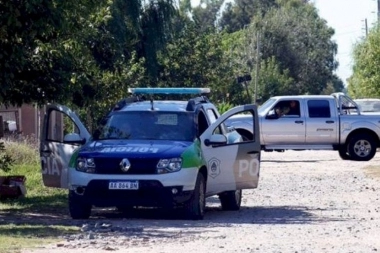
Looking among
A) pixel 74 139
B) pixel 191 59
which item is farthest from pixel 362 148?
pixel 74 139

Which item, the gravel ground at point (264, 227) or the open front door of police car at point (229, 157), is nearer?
the gravel ground at point (264, 227)

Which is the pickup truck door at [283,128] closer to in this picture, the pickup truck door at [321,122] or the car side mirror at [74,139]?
the pickup truck door at [321,122]

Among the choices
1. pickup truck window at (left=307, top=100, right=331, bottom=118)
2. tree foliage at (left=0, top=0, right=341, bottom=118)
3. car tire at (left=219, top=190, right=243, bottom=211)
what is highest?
tree foliage at (left=0, top=0, right=341, bottom=118)

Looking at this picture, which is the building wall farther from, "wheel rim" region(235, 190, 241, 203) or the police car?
"wheel rim" region(235, 190, 241, 203)

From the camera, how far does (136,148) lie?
15992 millimetres

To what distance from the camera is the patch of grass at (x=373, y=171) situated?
1084 inches

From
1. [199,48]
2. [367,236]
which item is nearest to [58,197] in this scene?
[367,236]

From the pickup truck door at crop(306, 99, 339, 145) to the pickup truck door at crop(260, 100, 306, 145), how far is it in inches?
8.6

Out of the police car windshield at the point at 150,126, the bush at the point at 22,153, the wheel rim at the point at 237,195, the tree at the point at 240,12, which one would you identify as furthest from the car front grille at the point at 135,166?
the tree at the point at 240,12

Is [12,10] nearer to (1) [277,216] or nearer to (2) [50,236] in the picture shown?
(2) [50,236]

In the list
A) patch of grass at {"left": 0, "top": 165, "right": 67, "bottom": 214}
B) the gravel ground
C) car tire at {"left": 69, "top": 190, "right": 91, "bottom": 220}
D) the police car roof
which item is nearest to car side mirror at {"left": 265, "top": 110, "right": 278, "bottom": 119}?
the gravel ground

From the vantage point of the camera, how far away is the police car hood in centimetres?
1579

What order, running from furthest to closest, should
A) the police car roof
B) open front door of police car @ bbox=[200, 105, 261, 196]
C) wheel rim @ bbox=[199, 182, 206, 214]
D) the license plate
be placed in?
1. the police car roof
2. open front door of police car @ bbox=[200, 105, 261, 196]
3. wheel rim @ bbox=[199, 182, 206, 214]
4. the license plate

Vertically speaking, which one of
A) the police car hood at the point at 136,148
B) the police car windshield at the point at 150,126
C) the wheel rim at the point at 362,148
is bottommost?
the wheel rim at the point at 362,148
